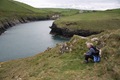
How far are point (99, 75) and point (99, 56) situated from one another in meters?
3.14

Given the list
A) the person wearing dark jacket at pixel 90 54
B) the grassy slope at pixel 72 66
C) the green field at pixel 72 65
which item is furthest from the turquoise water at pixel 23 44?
the person wearing dark jacket at pixel 90 54

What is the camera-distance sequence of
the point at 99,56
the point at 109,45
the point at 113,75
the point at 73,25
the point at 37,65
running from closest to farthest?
the point at 113,75, the point at 99,56, the point at 109,45, the point at 37,65, the point at 73,25

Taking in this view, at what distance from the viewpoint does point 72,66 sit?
86.7ft

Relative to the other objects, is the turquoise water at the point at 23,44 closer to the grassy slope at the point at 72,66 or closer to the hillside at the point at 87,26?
the hillside at the point at 87,26

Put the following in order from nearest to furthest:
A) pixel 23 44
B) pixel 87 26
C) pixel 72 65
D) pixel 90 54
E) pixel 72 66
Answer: pixel 90 54
pixel 72 66
pixel 72 65
pixel 23 44
pixel 87 26

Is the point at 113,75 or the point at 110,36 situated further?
the point at 110,36

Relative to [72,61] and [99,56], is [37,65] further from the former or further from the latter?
[99,56]

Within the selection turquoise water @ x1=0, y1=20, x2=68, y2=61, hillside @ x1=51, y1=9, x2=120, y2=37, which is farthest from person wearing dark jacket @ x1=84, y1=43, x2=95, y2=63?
hillside @ x1=51, y1=9, x2=120, y2=37

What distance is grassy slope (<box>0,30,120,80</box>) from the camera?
23516 millimetres

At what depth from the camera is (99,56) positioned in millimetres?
26141

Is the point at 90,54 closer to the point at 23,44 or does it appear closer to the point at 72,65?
the point at 72,65

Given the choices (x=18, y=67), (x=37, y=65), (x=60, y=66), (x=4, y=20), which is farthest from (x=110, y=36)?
(x=4, y=20)

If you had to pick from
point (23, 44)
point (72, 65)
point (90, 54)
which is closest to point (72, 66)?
Answer: point (72, 65)

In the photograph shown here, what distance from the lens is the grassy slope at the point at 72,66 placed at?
926 inches
